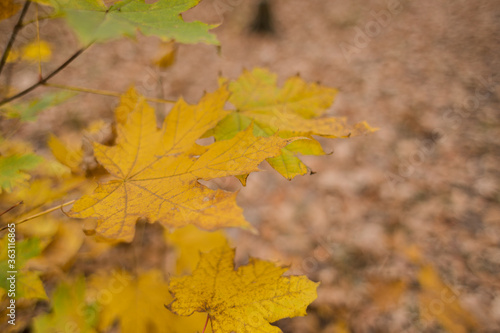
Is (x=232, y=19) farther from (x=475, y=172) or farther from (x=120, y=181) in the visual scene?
(x=120, y=181)

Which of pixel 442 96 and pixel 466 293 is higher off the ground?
pixel 442 96

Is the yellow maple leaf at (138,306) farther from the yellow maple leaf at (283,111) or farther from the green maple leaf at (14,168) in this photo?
the yellow maple leaf at (283,111)

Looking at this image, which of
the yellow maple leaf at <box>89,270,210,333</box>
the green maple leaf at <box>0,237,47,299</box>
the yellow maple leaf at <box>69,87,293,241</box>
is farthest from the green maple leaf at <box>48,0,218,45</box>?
the yellow maple leaf at <box>89,270,210,333</box>

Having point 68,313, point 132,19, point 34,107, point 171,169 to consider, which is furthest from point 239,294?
point 34,107

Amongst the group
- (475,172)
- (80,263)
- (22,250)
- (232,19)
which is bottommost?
(475,172)

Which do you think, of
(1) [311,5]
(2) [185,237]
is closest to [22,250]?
(2) [185,237]

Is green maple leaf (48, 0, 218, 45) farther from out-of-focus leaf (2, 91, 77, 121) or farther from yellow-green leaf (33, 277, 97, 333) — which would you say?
yellow-green leaf (33, 277, 97, 333)
